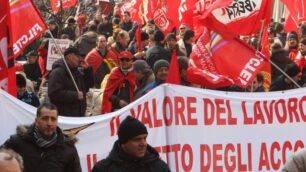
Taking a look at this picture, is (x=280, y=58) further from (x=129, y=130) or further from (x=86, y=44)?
(x=129, y=130)

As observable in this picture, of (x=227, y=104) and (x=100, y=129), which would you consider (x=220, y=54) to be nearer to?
(x=227, y=104)

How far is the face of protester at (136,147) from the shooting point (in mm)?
6574

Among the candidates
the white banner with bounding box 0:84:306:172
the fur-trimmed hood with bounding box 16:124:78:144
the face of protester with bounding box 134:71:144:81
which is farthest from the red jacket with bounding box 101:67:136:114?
the fur-trimmed hood with bounding box 16:124:78:144

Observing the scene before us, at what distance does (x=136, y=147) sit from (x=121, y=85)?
209 inches

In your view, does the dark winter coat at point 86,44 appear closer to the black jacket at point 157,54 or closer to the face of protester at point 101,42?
the face of protester at point 101,42

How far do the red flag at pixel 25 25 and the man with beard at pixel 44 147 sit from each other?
3.40 m

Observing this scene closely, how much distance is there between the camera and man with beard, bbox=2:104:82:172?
7.71 meters

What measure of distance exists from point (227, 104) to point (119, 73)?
273 centimetres

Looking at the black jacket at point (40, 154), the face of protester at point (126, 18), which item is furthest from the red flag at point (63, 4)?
the black jacket at point (40, 154)

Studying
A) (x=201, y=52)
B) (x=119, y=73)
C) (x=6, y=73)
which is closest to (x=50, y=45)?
(x=119, y=73)

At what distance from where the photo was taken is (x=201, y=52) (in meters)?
11.2

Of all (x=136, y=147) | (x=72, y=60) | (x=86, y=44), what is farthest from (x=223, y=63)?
(x=86, y=44)

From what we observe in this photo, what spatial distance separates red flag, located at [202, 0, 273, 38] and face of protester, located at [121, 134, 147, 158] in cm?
481

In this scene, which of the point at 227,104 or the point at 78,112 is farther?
the point at 78,112
